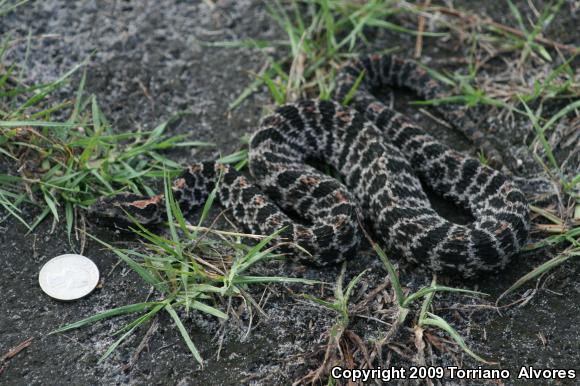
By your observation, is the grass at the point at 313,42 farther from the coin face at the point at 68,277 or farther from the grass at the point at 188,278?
the coin face at the point at 68,277

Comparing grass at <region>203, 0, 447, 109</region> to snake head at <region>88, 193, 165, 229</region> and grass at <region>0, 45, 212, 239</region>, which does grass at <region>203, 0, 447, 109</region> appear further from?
snake head at <region>88, 193, 165, 229</region>

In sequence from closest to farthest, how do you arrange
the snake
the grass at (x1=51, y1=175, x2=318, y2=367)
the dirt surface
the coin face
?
the dirt surface, the grass at (x1=51, y1=175, x2=318, y2=367), the coin face, the snake

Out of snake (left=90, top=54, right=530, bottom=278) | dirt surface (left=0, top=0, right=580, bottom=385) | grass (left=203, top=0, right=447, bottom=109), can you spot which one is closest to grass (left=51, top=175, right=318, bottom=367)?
dirt surface (left=0, top=0, right=580, bottom=385)

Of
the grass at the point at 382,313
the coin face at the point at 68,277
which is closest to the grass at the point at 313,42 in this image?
the coin face at the point at 68,277

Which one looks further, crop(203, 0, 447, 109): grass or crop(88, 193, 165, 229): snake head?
crop(203, 0, 447, 109): grass

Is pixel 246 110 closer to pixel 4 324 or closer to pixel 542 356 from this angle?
pixel 4 324
